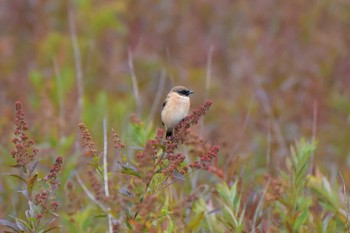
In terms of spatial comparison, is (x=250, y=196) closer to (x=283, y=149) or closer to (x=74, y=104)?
(x=283, y=149)

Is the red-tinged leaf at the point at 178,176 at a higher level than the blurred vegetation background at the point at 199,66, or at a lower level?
lower

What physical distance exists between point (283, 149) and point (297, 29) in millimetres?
3383

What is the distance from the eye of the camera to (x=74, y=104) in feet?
22.2

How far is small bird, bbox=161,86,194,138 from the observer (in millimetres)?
3375

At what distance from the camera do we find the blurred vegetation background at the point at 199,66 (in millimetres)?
6824

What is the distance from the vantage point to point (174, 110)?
3.40m

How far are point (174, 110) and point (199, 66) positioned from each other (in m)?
6.22

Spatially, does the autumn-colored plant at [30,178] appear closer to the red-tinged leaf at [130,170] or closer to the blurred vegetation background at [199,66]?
the red-tinged leaf at [130,170]

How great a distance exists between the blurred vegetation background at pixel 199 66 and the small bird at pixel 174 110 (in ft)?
7.57

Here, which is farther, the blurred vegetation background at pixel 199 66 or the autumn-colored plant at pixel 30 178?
the blurred vegetation background at pixel 199 66

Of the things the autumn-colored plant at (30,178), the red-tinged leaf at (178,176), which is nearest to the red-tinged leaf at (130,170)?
the red-tinged leaf at (178,176)

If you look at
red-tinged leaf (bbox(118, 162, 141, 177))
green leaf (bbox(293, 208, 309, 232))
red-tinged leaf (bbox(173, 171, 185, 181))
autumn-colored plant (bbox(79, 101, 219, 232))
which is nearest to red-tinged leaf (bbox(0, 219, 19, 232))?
autumn-colored plant (bbox(79, 101, 219, 232))

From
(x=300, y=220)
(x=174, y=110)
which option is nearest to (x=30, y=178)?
(x=174, y=110)

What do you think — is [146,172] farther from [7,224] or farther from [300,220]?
[300,220]
